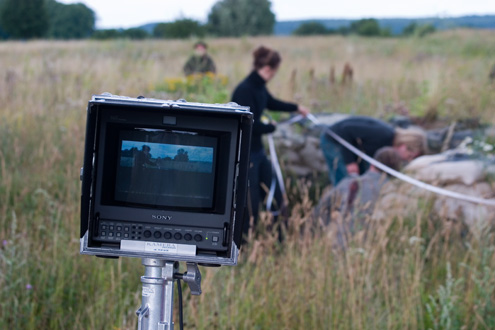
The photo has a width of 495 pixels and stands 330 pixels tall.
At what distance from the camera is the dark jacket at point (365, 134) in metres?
6.80

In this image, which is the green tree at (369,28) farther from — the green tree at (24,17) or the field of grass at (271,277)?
the field of grass at (271,277)

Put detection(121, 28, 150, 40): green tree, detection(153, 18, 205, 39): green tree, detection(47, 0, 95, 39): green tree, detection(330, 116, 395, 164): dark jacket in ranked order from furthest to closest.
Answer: detection(47, 0, 95, 39): green tree → detection(153, 18, 205, 39): green tree → detection(121, 28, 150, 40): green tree → detection(330, 116, 395, 164): dark jacket

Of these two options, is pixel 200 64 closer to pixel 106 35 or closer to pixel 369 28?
pixel 106 35

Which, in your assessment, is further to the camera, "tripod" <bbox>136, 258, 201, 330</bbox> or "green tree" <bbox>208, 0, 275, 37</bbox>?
"green tree" <bbox>208, 0, 275, 37</bbox>

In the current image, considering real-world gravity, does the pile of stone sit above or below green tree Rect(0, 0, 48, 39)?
below

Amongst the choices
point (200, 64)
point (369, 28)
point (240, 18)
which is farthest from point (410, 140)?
point (369, 28)

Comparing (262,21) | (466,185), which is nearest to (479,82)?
(466,185)

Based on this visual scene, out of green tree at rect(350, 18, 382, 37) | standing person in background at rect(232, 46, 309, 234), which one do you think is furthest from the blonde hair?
green tree at rect(350, 18, 382, 37)

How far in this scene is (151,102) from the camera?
1.80 metres

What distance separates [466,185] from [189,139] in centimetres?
415

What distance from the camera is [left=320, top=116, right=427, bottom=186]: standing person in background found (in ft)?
21.4

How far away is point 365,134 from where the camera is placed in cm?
689

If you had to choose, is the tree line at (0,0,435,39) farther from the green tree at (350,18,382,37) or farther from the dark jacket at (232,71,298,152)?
the dark jacket at (232,71,298,152)

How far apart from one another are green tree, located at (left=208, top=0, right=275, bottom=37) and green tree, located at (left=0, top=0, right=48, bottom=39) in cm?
2262
